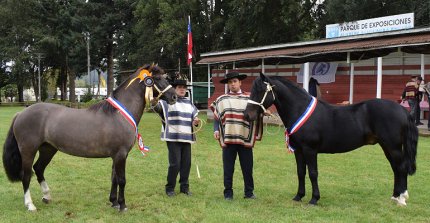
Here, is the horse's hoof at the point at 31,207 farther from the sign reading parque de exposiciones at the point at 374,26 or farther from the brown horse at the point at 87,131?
the sign reading parque de exposiciones at the point at 374,26

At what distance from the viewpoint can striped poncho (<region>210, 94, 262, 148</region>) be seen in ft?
21.0

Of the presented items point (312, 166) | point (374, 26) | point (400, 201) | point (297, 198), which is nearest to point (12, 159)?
point (297, 198)

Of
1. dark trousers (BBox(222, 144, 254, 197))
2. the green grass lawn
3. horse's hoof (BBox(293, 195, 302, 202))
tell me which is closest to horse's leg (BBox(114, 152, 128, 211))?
the green grass lawn

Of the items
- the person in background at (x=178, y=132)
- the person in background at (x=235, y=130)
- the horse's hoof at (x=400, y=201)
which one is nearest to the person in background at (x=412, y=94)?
the horse's hoof at (x=400, y=201)

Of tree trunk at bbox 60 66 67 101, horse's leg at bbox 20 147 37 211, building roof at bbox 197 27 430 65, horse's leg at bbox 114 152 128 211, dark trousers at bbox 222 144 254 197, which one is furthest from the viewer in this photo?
tree trunk at bbox 60 66 67 101

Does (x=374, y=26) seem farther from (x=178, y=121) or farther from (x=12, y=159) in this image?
(x=12, y=159)

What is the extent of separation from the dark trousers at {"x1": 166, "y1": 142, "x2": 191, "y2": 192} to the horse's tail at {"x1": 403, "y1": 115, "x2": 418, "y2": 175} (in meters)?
3.34

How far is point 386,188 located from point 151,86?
4370 mm

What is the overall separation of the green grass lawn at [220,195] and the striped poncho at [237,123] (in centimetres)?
95

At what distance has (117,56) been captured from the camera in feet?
151

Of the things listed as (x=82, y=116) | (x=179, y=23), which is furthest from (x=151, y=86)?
(x=179, y=23)

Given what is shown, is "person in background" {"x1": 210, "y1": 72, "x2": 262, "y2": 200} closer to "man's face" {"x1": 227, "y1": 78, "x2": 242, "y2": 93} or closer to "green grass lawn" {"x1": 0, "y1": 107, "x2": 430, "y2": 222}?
"man's face" {"x1": 227, "y1": 78, "x2": 242, "y2": 93}

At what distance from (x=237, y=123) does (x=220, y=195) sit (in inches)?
51.7

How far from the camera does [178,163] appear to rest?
22.7 feet
